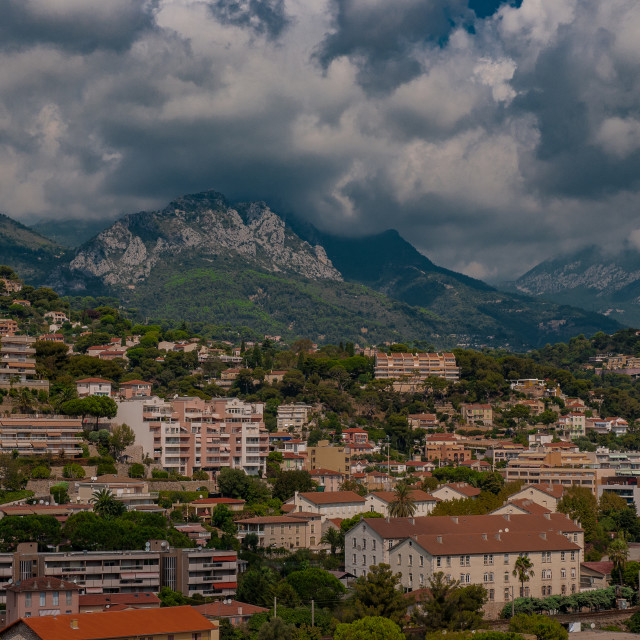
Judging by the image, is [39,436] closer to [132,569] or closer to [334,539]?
[334,539]

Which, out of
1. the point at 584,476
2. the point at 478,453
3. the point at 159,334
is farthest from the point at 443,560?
the point at 159,334

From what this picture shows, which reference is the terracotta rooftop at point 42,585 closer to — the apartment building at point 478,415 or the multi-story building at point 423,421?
the multi-story building at point 423,421

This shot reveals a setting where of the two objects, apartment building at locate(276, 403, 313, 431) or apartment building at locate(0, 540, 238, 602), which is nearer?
apartment building at locate(0, 540, 238, 602)

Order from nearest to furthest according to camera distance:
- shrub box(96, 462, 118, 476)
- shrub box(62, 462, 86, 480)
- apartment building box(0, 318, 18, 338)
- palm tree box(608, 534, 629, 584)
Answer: palm tree box(608, 534, 629, 584), shrub box(62, 462, 86, 480), shrub box(96, 462, 118, 476), apartment building box(0, 318, 18, 338)

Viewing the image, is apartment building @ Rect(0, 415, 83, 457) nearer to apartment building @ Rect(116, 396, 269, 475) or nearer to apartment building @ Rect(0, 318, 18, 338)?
apartment building @ Rect(116, 396, 269, 475)

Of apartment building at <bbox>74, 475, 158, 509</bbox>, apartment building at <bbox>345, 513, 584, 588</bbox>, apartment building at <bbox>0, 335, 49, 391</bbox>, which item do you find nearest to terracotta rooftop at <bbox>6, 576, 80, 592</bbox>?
apartment building at <bbox>345, 513, 584, 588</bbox>

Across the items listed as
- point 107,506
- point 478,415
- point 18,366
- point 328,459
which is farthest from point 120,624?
point 478,415

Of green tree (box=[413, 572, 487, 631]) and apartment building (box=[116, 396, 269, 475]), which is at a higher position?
apartment building (box=[116, 396, 269, 475])
